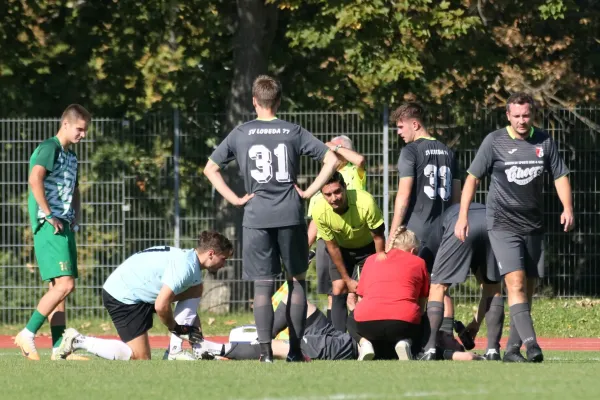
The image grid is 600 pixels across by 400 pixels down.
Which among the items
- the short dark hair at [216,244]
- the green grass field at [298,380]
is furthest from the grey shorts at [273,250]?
the short dark hair at [216,244]

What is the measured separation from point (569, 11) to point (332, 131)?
5.33 m

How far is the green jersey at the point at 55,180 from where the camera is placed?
11.4m

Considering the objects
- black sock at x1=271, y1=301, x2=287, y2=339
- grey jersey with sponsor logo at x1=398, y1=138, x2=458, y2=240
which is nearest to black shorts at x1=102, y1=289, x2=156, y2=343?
black sock at x1=271, y1=301, x2=287, y2=339

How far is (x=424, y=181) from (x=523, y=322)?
99.4 inches

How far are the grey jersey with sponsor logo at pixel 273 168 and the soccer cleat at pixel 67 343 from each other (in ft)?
6.39

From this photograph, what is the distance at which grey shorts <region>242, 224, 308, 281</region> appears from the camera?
9852 millimetres

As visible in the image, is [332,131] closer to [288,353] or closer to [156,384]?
[288,353]

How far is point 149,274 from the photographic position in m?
11.0

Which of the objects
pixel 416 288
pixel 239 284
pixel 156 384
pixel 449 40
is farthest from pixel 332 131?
pixel 156 384

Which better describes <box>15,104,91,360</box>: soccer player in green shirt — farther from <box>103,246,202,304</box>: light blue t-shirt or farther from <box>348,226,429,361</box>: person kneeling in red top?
<box>348,226,429,361</box>: person kneeling in red top

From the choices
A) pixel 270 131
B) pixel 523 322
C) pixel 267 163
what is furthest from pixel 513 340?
pixel 270 131

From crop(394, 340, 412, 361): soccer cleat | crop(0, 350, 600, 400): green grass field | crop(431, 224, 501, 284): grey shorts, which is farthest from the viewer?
crop(431, 224, 501, 284): grey shorts

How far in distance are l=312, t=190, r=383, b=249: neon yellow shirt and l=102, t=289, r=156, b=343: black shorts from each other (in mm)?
1750

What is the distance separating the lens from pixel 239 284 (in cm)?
1739
